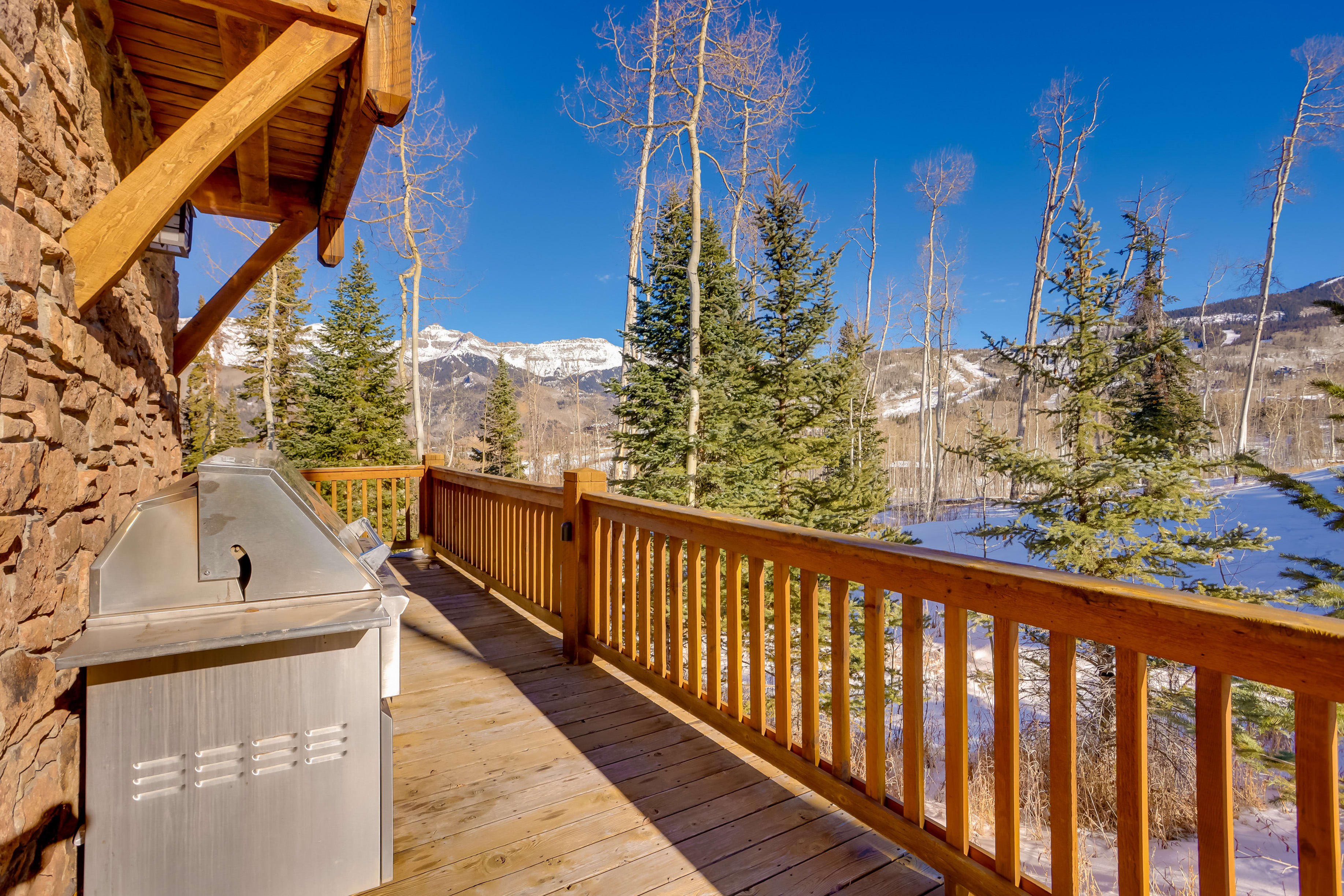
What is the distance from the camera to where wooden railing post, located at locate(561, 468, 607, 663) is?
10.6ft

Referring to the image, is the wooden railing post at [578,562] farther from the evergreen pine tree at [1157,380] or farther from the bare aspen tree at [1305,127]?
the bare aspen tree at [1305,127]

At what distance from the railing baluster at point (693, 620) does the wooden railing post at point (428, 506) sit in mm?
4155

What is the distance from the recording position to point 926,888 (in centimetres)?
164

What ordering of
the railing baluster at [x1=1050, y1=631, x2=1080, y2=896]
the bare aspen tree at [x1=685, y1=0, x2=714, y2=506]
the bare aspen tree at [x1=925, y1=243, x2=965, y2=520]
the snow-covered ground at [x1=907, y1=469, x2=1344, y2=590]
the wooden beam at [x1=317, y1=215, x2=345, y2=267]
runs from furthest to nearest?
the bare aspen tree at [x1=925, y1=243, x2=965, y2=520]
the snow-covered ground at [x1=907, y1=469, x2=1344, y2=590]
the bare aspen tree at [x1=685, y1=0, x2=714, y2=506]
the wooden beam at [x1=317, y1=215, x2=345, y2=267]
the railing baluster at [x1=1050, y1=631, x2=1080, y2=896]

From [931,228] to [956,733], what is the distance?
2251cm

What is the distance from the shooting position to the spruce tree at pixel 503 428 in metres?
20.2

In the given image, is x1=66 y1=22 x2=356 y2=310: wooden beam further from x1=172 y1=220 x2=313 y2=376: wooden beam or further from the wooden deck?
the wooden deck

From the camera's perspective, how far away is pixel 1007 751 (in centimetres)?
146

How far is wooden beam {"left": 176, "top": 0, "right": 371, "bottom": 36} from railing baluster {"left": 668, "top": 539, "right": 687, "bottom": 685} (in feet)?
7.28

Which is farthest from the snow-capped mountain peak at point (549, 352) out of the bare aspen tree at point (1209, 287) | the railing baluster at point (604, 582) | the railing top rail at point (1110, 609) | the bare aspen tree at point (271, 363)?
the railing top rail at point (1110, 609)

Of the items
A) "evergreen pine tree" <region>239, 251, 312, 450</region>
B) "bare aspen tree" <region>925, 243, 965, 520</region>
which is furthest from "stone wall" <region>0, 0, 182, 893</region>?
"bare aspen tree" <region>925, 243, 965, 520</region>

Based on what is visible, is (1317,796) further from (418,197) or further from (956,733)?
(418,197)

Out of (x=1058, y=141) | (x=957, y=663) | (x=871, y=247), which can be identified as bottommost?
(x=957, y=663)

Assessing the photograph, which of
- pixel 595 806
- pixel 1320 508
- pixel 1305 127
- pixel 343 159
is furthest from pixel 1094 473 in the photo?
pixel 1305 127
